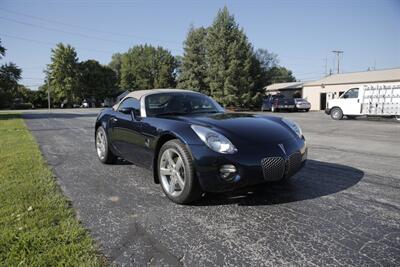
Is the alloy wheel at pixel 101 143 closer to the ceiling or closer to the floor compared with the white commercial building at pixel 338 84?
closer to the floor

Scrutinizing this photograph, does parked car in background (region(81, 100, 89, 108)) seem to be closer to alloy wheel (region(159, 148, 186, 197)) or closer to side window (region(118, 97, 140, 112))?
side window (region(118, 97, 140, 112))

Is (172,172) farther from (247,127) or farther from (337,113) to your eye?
(337,113)

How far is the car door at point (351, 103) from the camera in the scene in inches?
753

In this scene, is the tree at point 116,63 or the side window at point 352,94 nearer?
the side window at point 352,94

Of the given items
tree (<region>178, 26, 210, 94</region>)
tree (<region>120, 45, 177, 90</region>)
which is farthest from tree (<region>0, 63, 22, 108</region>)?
tree (<region>120, 45, 177, 90</region>)

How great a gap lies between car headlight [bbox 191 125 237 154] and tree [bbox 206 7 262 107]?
3162 cm

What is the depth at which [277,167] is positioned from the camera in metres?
3.47

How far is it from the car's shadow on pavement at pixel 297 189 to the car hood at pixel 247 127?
1.77 feet

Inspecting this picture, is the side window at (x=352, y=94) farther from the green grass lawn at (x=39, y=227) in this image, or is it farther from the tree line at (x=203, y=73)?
the green grass lawn at (x=39, y=227)

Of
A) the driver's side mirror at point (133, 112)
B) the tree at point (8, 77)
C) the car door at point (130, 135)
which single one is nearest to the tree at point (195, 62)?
the tree at point (8, 77)

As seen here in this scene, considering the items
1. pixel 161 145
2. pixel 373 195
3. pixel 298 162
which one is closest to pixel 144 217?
pixel 161 145

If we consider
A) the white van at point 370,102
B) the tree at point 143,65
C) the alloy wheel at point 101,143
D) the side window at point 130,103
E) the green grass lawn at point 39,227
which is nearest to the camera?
the green grass lawn at point 39,227

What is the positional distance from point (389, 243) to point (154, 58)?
79857 millimetres

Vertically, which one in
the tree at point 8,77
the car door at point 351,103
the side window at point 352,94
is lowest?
the car door at point 351,103
